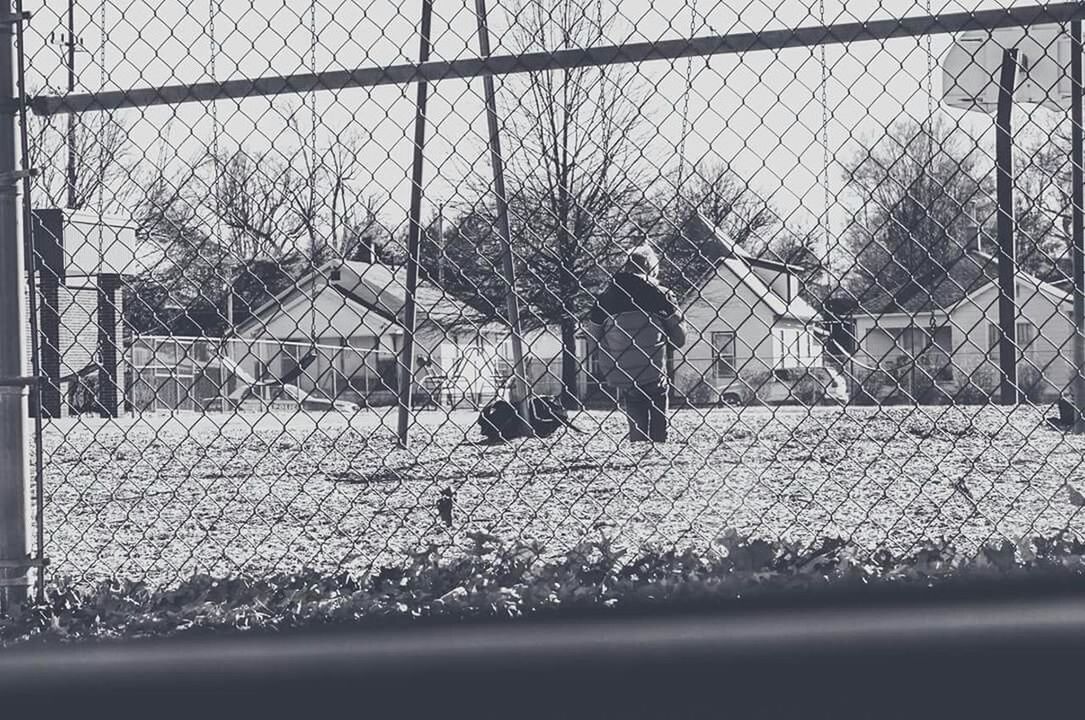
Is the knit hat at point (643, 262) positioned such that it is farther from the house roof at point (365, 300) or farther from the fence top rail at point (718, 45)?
the fence top rail at point (718, 45)

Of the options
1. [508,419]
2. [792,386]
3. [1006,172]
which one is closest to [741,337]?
[508,419]

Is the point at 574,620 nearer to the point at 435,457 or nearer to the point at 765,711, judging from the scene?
the point at 765,711

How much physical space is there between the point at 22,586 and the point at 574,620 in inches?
50.0

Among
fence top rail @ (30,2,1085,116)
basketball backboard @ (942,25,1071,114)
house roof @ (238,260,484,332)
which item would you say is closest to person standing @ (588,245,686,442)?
house roof @ (238,260,484,332)

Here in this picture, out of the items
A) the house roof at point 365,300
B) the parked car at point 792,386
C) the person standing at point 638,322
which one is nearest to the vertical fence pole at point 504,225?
the house roof at point 365,300

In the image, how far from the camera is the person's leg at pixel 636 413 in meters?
7.27

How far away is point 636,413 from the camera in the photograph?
25.9 feet

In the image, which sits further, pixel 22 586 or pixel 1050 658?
pixel 22 586

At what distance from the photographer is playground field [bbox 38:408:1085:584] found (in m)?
4.40

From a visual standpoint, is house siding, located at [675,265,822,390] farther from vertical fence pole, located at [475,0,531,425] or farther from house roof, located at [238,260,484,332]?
house roof, located at [238,260,484,332]

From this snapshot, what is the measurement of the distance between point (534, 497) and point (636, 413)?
6.06 ft

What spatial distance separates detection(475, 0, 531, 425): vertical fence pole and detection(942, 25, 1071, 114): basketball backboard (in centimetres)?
122

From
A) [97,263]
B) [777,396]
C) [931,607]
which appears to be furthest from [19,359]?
[777,396]

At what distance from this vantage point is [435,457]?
27.1 ft
